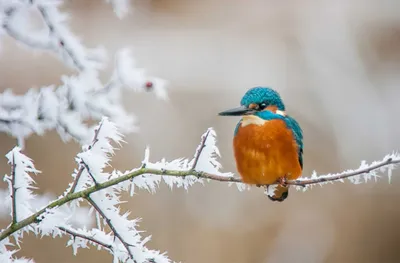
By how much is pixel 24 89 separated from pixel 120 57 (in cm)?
165

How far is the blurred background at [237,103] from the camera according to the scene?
2484 millimetres

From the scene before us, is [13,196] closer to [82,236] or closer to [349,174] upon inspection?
[82,236]

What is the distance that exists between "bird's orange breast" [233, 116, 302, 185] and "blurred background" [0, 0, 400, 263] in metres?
1.57

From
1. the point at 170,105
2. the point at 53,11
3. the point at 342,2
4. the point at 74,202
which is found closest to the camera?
the point at 74,202

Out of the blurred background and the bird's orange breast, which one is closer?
the bird's orange breast

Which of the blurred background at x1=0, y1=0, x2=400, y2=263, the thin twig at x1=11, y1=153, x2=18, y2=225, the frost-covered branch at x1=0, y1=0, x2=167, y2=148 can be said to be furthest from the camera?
the blurred background at x1=0, y1=0, x2=400, y2=263

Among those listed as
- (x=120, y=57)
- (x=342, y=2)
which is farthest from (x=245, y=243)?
(x=120, y=57)

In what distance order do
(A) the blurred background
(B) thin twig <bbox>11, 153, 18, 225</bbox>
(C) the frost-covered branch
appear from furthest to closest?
(A) the blurred background
(C) the frost-covered branch
(B) thin twig <bbox>11, 153, 18, 225</bbox>

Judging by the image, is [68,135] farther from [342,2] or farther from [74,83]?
[342,2]

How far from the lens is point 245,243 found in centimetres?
255

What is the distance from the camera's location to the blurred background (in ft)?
8.15

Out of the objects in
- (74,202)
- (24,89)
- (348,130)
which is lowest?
(74,202)

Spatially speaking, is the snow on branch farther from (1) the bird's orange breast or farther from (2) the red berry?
(2) the red berry

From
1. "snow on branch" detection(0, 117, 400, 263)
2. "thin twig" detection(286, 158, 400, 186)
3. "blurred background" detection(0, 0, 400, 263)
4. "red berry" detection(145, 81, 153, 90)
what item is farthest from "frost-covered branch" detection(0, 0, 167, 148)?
"blurred background" detection(0, 0, 400, 263)
